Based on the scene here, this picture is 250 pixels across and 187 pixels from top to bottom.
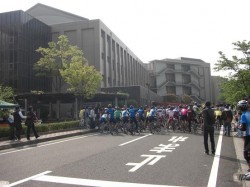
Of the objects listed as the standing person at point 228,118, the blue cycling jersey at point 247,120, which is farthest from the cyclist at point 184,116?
the blue cycling jersey at point 247,120

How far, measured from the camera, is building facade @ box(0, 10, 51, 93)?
45500 mm

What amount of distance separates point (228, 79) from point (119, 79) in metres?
39.5

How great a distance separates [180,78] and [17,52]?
199ft

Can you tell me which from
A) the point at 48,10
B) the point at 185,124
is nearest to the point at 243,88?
the point at 185,124

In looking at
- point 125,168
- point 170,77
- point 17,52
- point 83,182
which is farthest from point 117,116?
point 170,77

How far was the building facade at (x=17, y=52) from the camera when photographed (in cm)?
4550

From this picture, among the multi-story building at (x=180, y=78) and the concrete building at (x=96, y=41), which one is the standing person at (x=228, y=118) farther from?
the multi-story building at (x=180, y=78)

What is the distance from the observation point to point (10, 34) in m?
46.3

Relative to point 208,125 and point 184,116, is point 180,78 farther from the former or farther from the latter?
point 208,125

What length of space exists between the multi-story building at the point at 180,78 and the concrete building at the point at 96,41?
23.4m

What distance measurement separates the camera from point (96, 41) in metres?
51.7

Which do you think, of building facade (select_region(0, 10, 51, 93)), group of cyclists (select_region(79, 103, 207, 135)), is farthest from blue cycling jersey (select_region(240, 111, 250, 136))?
building facade (select_region(0, 10, 51, 93))

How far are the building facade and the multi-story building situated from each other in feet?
167

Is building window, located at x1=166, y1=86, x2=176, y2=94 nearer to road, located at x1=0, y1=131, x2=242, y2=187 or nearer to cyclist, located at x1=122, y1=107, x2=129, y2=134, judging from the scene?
cyclist, located at x1=122, y1=107, x2=129, y2=134
